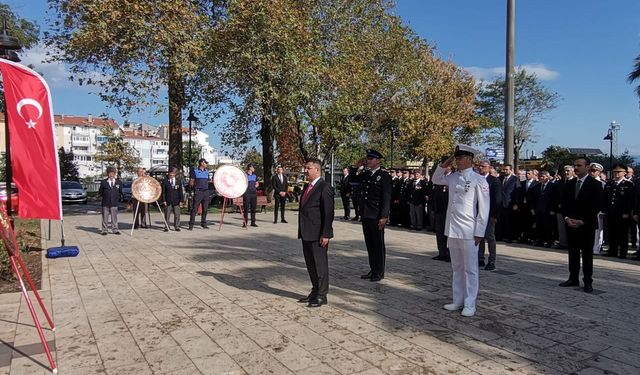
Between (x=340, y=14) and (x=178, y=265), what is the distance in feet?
52.0

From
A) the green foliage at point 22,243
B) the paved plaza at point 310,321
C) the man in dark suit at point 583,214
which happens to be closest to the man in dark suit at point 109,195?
the green foliage at point 22,243

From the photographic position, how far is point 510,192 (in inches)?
455

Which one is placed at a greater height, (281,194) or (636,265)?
(281,194)

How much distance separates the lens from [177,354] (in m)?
4.23

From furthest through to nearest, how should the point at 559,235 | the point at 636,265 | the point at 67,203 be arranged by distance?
the point at 67,203, the point at 559,235, the point at 636,265

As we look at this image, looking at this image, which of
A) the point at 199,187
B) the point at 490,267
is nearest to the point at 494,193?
the point at 490,267

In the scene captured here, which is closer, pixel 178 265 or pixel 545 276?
pixel 545 276

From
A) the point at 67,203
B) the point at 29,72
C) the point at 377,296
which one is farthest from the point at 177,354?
the point at 67,203

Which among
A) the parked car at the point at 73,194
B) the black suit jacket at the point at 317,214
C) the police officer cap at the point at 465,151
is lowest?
the parked car at the point at 73,194

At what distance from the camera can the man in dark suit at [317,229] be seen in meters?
5.71

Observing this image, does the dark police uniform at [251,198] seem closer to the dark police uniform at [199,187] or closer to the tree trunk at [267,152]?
the dark police uniform at [199,187]

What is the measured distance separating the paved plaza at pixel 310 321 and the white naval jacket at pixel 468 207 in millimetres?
993

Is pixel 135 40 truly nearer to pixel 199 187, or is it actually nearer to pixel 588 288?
pixel 199 187

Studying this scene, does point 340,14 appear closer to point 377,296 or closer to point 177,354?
point 377,296
